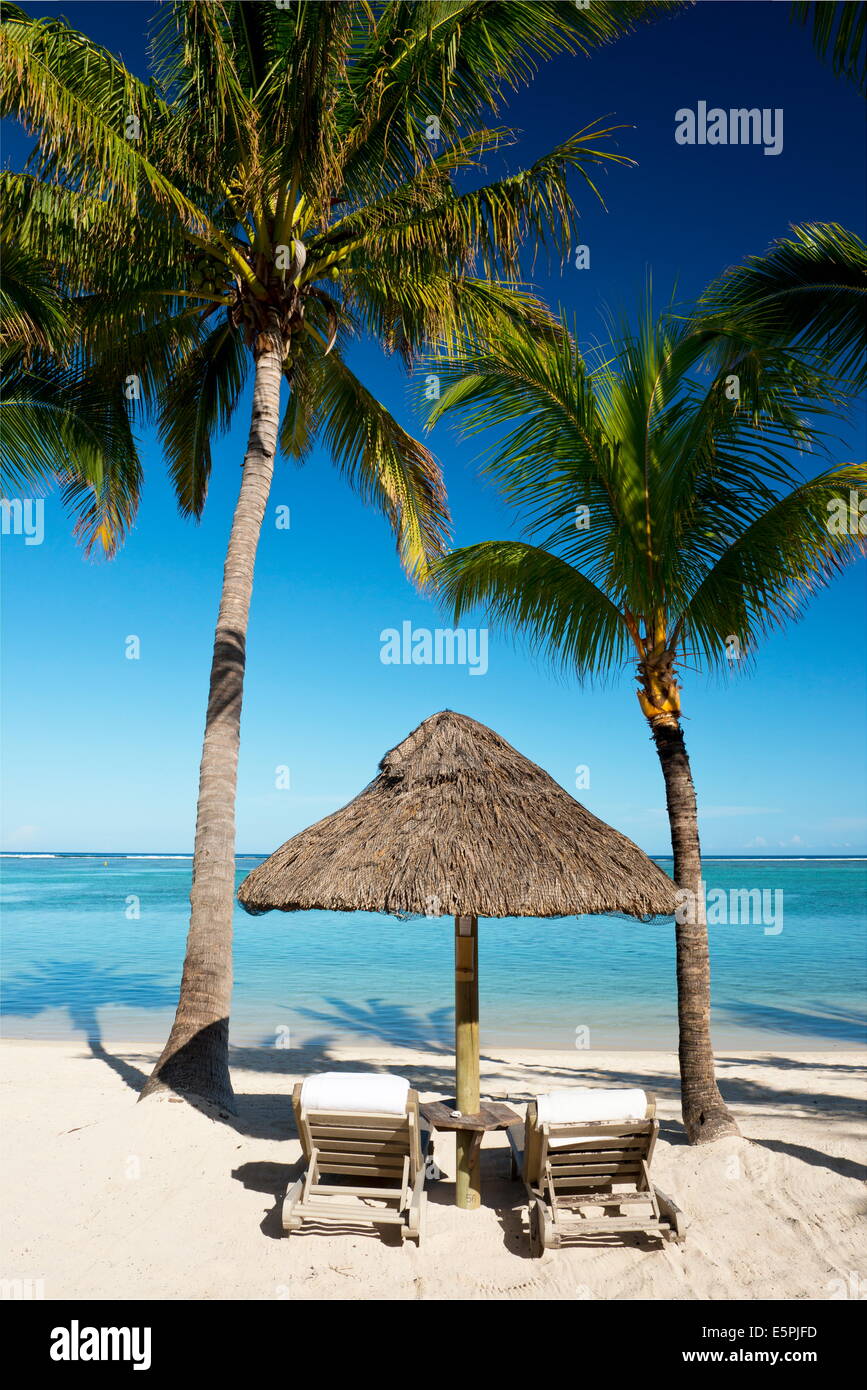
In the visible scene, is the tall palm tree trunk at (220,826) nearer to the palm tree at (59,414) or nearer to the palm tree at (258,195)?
the palm tree at (258,195)

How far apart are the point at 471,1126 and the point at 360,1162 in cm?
65

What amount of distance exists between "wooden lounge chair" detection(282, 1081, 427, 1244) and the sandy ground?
156mm

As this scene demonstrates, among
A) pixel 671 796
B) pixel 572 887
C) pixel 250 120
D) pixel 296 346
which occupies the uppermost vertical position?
pixel 250 120

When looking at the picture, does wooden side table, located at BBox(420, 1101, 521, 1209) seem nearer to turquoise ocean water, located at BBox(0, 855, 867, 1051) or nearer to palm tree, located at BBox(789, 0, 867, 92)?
palm tree, located at BBox(789, 0, 867, 92)

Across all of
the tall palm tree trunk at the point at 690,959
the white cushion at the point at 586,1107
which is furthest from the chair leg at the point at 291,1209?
the tall palm tree trunk at the point at 690,959

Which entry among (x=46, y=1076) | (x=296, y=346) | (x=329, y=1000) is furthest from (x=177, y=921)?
(x=296, y=346)

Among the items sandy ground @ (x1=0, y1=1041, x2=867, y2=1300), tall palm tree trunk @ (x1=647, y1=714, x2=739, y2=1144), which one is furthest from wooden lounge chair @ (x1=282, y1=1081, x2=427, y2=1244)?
tall palm tree trunk @ (x1=647, y1=714, x2=739, y2=1144)

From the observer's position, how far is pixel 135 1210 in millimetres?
4961

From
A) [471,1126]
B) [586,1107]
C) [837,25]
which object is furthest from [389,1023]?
[837,25]

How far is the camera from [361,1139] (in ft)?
15.6

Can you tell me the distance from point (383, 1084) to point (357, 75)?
29.3 ft

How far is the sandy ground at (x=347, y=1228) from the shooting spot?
4203 mm

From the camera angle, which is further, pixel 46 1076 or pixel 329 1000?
pixel 329 1000
